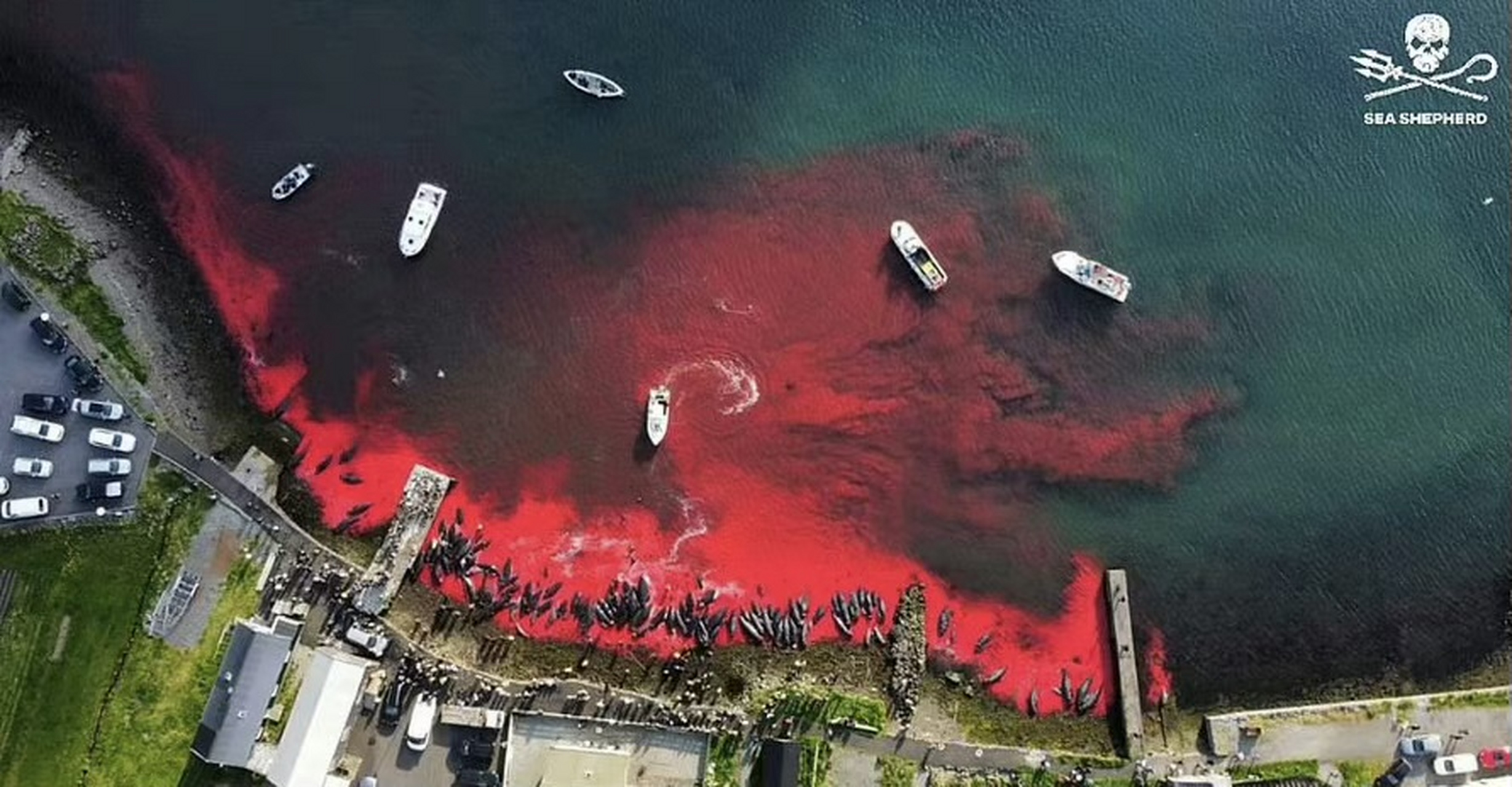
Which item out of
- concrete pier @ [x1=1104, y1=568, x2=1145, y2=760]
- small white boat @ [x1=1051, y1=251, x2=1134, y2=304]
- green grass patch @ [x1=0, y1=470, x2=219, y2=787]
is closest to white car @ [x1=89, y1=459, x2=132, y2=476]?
green grass patch @ [x1=0, y1=470, x2=219, y2=787]

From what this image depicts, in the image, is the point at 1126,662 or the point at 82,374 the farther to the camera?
the point at 1126,662

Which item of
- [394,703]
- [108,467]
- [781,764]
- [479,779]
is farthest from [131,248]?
[781,764]

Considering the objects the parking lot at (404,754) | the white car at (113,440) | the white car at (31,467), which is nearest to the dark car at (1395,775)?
the parking lot at (404,754)

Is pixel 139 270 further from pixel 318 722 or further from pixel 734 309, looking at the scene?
pixel 734 309

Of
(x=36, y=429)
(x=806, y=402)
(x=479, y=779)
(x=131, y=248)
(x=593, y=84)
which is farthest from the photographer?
(x=593, y=84)

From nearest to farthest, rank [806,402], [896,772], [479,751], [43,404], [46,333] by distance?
[479,751], [43,404], [896,772], [46,333], [806,402]

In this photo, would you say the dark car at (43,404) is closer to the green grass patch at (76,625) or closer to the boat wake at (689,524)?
the green grass patch at (76,625)

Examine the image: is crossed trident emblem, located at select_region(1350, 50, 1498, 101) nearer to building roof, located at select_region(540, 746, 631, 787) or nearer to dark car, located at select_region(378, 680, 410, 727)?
building roof, located at select_region(540, 746, 631, 787)
